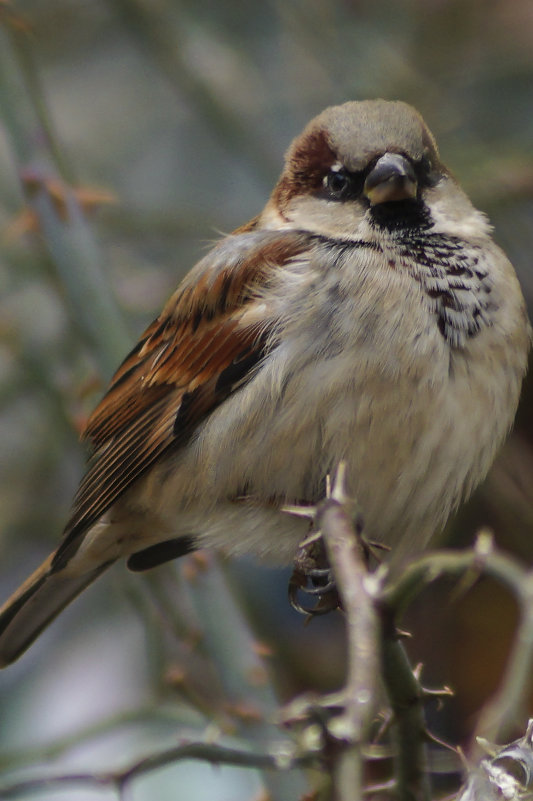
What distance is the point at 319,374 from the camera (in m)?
2.11

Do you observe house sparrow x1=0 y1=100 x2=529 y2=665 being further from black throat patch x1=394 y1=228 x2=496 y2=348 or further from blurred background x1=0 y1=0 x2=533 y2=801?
blurred background x1=0 y1=0 x2=533 y2=801

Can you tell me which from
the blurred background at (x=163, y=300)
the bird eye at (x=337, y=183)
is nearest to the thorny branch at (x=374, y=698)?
the blurred background at (x=163, y=300)

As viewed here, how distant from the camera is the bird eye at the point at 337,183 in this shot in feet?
7.91

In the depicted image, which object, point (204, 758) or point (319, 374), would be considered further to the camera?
point (319, 374)

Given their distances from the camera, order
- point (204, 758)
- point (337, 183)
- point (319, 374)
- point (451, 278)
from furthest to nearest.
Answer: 1. point (337, 183)
2. point (451, 278)
3. point (319, 374)
4. point (204, 758)

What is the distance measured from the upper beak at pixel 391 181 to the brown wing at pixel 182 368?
7.4 inches

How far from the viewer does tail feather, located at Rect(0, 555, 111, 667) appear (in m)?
2.68

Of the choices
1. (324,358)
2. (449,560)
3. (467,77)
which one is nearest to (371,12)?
(467,77)

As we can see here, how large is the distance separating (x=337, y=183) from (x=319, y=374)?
0.55 metres

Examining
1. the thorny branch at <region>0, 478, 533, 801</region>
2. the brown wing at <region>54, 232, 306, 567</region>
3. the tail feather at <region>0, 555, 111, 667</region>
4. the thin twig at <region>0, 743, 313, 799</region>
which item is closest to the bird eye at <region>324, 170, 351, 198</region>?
the brown wing at <region>54, 232, 306, 567</region>

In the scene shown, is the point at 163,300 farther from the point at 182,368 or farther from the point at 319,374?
the point at 319,374

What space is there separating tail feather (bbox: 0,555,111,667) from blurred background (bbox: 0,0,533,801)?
201 millimetres

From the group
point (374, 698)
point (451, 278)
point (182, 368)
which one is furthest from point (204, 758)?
point (182, 368)

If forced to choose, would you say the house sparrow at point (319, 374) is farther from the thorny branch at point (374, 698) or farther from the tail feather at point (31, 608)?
the thorny branch at point (374, 698)
